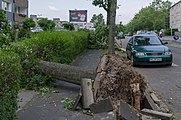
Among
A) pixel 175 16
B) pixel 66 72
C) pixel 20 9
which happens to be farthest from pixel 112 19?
pixel 175 16

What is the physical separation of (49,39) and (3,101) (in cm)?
622

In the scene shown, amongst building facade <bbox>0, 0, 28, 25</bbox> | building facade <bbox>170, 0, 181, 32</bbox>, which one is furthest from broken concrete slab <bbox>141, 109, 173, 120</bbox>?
building facade <bbox>170, 0, 181, 32</bbox>

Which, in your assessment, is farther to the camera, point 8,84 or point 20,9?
point 20,9

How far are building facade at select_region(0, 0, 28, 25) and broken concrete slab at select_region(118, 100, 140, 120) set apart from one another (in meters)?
34.8

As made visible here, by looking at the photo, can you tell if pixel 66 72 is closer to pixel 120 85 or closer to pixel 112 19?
pixel 120 85

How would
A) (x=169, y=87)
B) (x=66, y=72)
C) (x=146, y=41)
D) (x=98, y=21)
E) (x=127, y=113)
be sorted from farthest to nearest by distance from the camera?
(x=98, y=21) < (x=146, y=41) < (x=169, y=87) < (x=66, y=72) < (x=127, y=113)

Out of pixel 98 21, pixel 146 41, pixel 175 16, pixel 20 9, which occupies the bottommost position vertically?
pixel 146 41

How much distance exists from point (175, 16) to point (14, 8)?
75.1 meters

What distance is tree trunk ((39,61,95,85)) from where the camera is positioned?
8250mm

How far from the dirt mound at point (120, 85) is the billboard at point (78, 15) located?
27.1m

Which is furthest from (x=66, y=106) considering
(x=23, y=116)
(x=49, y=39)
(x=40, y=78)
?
(x=49, y=39)

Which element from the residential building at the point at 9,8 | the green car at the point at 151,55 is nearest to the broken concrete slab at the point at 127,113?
the green car at the point at 151,55

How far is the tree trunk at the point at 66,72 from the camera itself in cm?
825

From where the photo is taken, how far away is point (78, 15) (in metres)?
33.8
